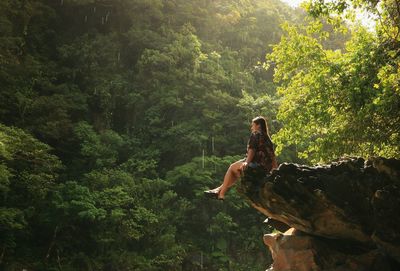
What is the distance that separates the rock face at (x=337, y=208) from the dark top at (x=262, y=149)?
8.0 inches

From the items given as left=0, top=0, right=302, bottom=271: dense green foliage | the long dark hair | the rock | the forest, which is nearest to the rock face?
the rock

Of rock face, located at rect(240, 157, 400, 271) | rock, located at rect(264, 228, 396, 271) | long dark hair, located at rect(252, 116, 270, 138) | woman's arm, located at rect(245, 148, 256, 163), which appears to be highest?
long dark hair, located at rect(252, 116, 270, 138)

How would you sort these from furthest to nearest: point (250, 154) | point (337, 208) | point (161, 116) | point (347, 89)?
1. point (161, 116)
2. point (347, 89)
3. point (250, 154)
4. point (337, 208)

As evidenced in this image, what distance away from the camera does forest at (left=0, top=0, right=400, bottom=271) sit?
9.89 metres

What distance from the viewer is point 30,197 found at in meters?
15.4

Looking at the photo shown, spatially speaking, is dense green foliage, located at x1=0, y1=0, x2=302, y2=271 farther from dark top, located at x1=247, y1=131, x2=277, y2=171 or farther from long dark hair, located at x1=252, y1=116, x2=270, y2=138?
dark top, located at x1=247, y1=131, x2=277, y2=171

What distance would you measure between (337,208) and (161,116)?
17.0 metres

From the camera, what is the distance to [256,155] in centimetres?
749

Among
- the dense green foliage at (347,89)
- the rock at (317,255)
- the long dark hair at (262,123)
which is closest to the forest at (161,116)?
the dense green foliage at (347,89)

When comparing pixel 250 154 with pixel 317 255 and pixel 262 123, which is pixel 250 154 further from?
pixel 317 255

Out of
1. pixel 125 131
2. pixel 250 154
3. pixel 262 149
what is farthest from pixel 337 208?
pixel 125 131

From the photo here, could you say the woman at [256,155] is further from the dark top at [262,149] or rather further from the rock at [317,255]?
the rock at [317,255]

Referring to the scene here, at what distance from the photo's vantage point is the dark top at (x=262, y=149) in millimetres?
7363

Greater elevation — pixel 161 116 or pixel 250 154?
pixel 250 154
